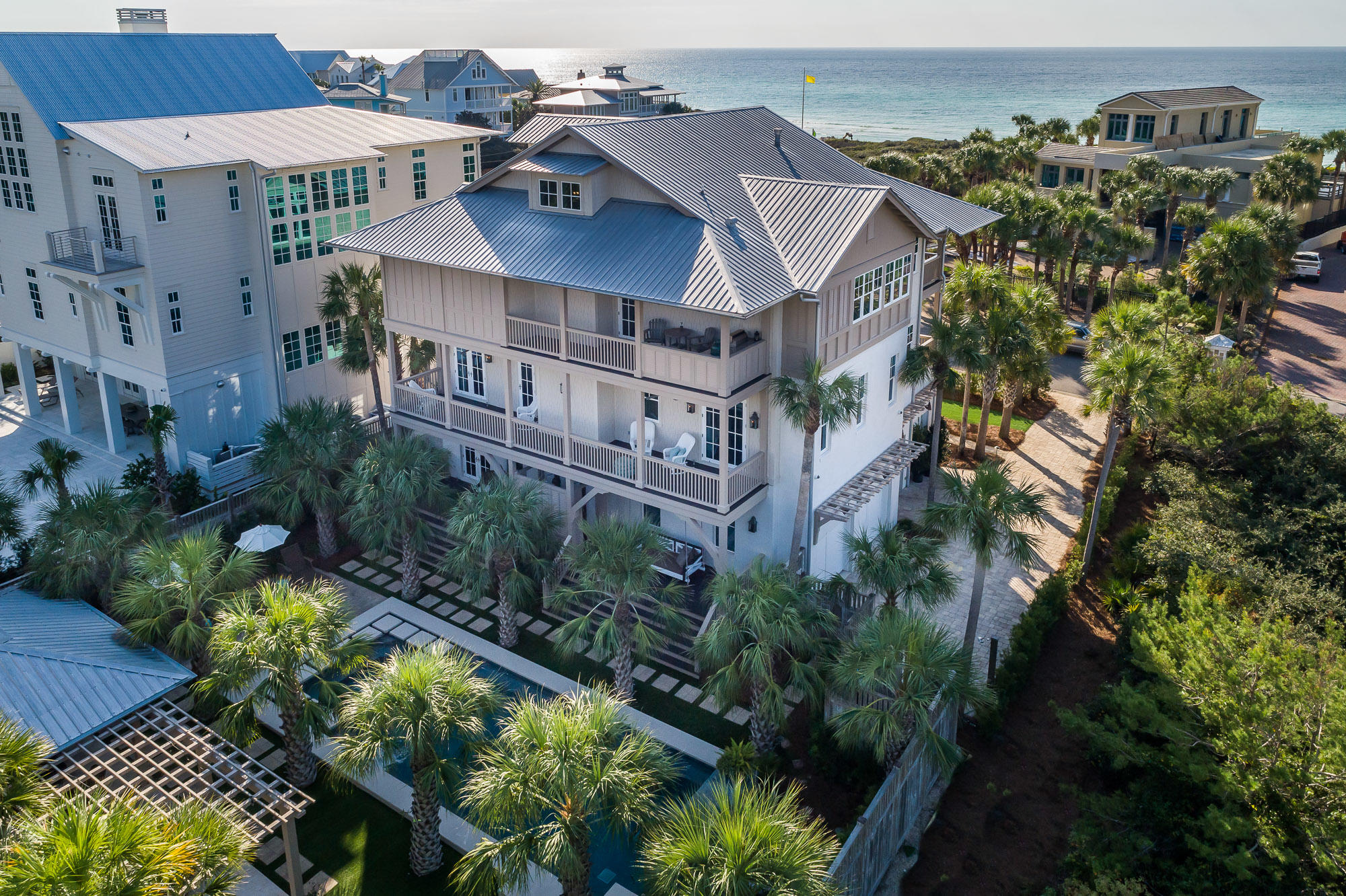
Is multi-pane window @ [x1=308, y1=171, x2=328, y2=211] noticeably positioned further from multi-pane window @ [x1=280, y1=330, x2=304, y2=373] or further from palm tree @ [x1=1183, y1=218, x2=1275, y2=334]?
palm tree @ [x1=1183, y1=218, x2=1275, y2=334]

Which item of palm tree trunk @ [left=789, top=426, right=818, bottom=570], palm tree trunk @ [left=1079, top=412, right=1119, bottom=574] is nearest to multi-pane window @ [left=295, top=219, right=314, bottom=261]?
palm tree trunk @ [left=789, top=426, right=818, bottom=570]

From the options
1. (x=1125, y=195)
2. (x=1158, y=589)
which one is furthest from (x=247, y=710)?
(x=1125, y=195)

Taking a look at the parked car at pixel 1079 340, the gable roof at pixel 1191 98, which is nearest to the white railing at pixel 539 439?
the parked car at pixel 1079 340

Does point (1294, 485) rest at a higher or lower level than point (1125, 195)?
lower

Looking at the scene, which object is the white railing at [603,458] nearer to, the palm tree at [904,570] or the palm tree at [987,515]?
the palm tree at [904,570]

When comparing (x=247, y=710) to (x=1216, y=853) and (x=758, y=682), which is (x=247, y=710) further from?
(x=1216, y=853)
